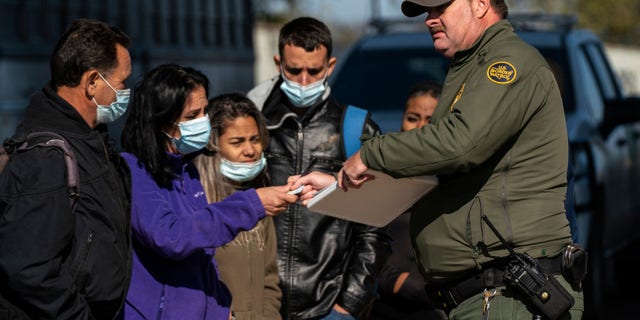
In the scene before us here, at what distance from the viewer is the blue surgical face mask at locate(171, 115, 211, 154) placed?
4508 millimetres

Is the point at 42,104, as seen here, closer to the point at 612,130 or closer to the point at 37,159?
the point at 37,159

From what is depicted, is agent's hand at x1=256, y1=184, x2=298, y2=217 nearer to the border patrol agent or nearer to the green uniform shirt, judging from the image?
the border patrol agent

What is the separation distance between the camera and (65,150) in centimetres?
374

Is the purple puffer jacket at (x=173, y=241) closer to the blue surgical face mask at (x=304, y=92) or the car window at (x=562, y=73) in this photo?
the blue surgical face mask at (x=304, y=92)

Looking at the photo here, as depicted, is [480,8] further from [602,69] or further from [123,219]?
[602,69]

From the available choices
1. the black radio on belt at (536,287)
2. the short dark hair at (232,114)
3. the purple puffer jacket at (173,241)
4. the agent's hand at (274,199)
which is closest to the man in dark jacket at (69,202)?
the purple puffer jacket at (173,241)

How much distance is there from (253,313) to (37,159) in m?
1.40

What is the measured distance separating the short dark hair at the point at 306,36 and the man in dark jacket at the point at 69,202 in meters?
1.21

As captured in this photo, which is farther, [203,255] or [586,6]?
[586,6]

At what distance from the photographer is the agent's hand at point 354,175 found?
13.5 feet

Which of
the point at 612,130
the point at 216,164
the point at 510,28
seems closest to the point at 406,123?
the point at 216,164

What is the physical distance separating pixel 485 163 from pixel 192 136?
1.13 m

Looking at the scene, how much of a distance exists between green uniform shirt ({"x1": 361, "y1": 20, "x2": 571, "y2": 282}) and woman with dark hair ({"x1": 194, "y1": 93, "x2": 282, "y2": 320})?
0.91m

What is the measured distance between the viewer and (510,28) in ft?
14.0
